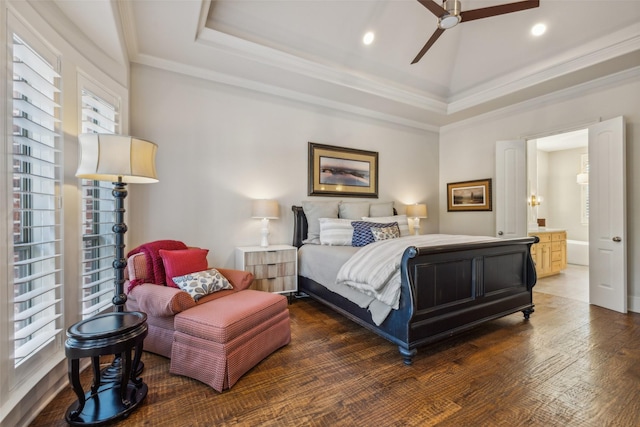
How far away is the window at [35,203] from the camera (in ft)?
5.03

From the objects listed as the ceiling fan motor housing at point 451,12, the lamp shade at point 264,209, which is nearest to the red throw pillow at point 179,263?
the lamp shade at point 264,209

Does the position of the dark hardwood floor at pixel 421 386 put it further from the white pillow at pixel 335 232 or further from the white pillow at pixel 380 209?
the white pillow at pixel 380 209

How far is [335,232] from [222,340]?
2115 millimetres

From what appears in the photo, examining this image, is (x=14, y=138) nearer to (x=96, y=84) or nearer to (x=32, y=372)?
(x=96, y=84)

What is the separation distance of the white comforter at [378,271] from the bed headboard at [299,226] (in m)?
1.41

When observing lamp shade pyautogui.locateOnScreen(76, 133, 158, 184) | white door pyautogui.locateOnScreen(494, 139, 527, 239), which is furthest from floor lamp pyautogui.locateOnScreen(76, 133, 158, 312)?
white door pyautogui.locateOnScreen(494, 139, 527, 239)

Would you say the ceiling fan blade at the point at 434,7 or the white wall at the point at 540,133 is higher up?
the ceiling fan blade at the point at 434,7

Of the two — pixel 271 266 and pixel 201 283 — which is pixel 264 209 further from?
pixel 201 283

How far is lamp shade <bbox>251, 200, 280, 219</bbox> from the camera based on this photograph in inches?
141

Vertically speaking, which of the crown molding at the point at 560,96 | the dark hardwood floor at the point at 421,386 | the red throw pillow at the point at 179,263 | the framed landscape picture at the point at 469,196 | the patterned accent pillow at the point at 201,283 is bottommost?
the dark hardwood floor at the point at 421,386

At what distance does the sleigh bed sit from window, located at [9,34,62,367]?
7.17 feet

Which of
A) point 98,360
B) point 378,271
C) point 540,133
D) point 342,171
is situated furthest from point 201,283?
point 540,133

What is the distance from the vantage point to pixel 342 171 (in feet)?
15.0

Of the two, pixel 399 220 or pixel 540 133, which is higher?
pixel 540 133
